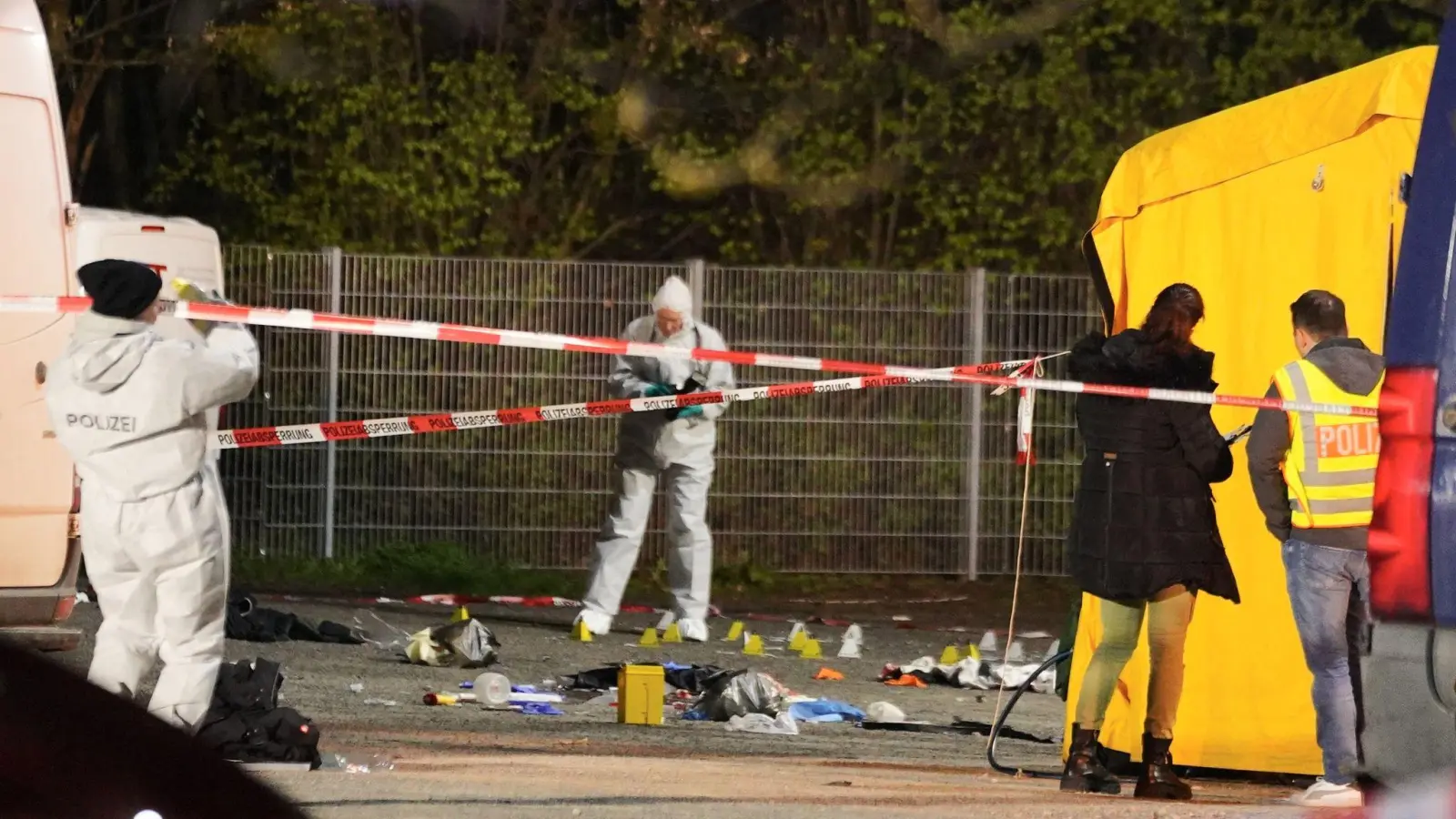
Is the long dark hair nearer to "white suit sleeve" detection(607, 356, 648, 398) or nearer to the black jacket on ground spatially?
the black jacket on ground

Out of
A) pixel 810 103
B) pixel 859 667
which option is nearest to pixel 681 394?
pixel 859 667

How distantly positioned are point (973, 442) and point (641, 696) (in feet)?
23.2

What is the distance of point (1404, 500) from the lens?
5.59 m

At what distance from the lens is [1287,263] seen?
27.6 feet

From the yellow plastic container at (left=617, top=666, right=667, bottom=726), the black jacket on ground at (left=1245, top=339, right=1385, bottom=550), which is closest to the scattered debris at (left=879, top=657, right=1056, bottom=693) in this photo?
the yellow plastic container at (left=617, top=666, right=667, bottom=726)

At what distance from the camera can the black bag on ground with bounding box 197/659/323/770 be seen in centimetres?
747

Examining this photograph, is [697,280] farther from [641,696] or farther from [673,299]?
[641,696]

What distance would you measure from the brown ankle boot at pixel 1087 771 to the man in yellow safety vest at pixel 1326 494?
673mm

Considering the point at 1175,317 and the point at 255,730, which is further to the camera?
the point at 1175,317

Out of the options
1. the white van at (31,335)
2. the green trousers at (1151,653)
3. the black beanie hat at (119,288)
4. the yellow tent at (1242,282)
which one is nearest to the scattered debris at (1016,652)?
the yellow tent at (1242,282)

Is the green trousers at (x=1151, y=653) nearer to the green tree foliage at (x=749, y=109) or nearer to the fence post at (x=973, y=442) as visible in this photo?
the fence post at (x=973, y=442)

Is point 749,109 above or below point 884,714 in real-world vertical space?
above

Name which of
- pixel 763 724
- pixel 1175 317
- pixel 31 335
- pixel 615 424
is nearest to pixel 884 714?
pixel 763 724

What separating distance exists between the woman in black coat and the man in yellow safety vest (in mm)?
213
